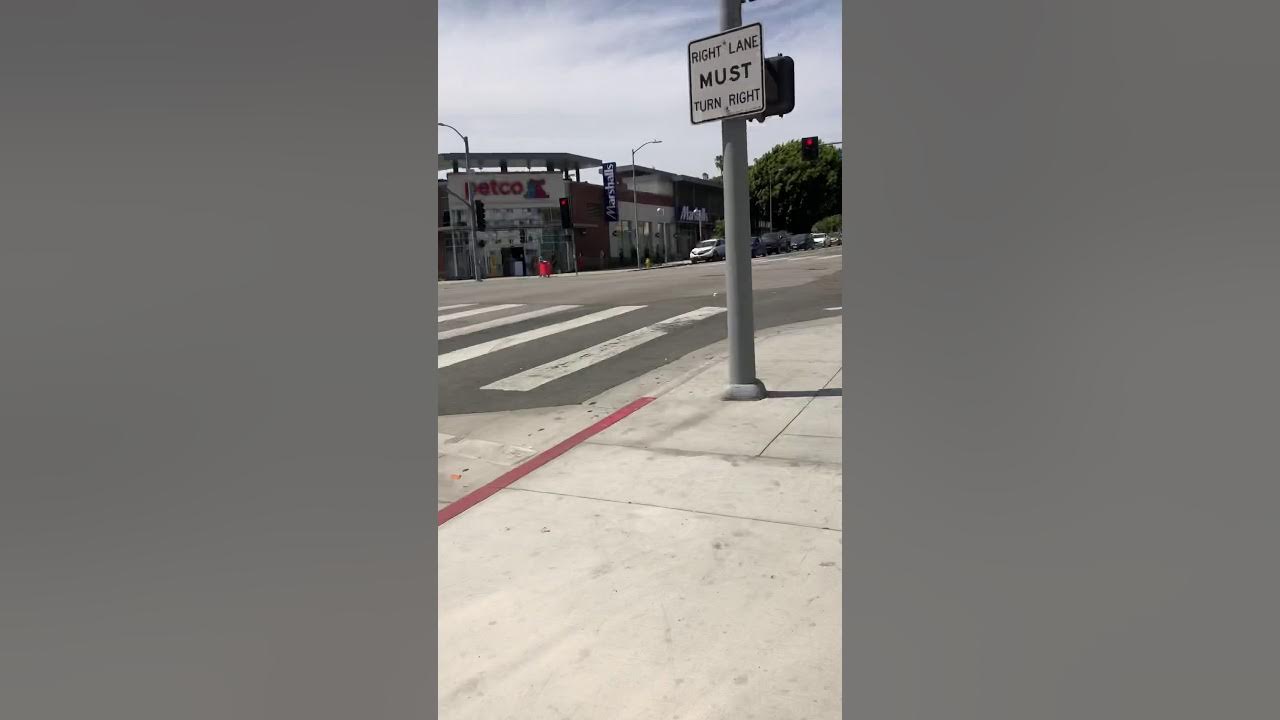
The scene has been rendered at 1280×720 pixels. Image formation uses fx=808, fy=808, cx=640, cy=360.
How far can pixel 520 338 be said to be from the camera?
10875mm

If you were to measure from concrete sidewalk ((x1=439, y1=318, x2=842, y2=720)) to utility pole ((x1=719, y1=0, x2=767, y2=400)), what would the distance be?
3.05 ft

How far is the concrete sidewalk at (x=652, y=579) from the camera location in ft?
8.36

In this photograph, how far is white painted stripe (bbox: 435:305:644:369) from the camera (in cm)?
941

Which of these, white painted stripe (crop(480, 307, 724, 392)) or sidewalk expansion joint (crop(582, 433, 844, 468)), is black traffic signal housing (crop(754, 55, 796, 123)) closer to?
sidewalk expansion joint (crop(582, 433, 844, 468))

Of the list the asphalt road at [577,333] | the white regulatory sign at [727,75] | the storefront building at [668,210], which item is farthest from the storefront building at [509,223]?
the white regulatory sign at [727,75]

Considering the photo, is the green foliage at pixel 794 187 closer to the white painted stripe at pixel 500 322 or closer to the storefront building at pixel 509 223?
the storefront building at pixel 509 223

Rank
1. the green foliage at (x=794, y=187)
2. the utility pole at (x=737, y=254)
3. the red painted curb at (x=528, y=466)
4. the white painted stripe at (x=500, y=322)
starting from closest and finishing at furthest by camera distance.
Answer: the red painted curb at (x=528, y=466)
the utility pole at (x=737, y=254)
the white painted stripe at (x=500, y=322)
the green foliage at (x=794, y=187)

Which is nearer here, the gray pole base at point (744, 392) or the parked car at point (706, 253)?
the gray pole base at point (744, 392)

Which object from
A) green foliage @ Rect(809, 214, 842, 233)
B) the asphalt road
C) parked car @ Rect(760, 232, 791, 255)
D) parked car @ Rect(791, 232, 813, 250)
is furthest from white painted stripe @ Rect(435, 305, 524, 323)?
green foliage @ Rect(809, 214, 842, 233)

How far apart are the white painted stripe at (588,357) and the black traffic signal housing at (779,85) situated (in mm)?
3353
